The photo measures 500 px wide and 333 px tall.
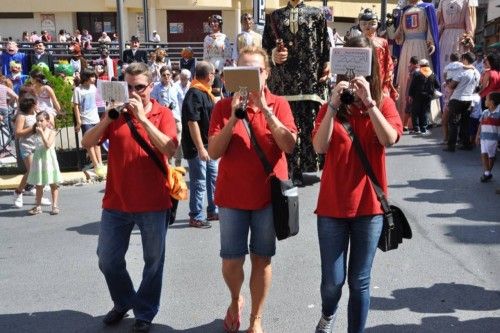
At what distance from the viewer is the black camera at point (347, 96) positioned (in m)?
3.22

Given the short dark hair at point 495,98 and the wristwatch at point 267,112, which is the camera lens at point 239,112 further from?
the short dark hair at point 495,98

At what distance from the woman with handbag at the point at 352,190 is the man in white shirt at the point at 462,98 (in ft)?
23.1

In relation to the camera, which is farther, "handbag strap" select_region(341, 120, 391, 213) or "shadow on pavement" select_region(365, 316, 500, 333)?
"shadow on pavement" select_region(365, 316, 500, 333)

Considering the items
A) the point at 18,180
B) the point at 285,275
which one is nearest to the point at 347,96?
the point at 285,275

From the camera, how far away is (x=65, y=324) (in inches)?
173

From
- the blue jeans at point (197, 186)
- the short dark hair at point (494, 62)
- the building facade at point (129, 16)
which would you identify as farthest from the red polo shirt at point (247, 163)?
the building facade at point (129, 16)

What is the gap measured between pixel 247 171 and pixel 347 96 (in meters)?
0.80

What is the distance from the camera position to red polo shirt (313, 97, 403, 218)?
3385mm

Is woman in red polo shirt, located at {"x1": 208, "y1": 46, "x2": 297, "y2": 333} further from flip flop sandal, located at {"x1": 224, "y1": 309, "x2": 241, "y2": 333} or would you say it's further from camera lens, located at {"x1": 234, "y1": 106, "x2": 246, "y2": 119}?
flip flop sandal, located at {"x1": 224, "y1": 309, "x2": 241, "y2": 333}

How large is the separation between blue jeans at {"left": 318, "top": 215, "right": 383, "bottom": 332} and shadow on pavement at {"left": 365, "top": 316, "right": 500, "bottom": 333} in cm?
73

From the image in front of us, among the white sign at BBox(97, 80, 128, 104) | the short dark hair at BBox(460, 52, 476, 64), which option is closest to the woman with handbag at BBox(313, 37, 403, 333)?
the white sign at BBox(97, 80, 128, 104)

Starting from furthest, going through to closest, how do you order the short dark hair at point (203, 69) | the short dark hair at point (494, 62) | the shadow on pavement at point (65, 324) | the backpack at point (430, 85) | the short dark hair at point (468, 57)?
the backpack at point (430, 85)
the short dark hair at point (468, 57)
the short dark hair at point (494, 62)
the short dark hair at point (203, 69)
the shadow on pavement at point (65, 324)

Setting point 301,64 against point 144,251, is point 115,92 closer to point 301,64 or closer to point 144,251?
point 144,251

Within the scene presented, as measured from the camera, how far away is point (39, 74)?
10.5 meters
